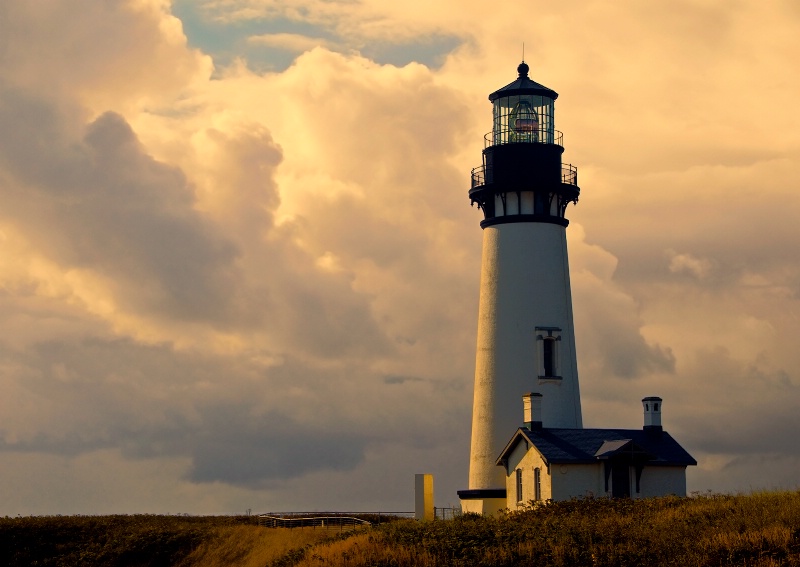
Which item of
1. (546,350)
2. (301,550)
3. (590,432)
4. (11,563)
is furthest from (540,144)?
(11,563)

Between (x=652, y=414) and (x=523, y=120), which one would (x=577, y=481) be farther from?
(x=523, y=120)

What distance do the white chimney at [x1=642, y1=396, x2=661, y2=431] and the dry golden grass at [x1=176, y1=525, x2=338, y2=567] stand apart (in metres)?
13.6

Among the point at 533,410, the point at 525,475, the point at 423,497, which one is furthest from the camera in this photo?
the point at 423,497

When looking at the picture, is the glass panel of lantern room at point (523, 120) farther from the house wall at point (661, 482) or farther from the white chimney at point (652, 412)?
the house wall at point (661, 482)

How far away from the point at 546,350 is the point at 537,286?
103 inches

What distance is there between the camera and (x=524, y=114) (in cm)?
5538

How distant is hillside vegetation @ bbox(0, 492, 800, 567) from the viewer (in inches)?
1339

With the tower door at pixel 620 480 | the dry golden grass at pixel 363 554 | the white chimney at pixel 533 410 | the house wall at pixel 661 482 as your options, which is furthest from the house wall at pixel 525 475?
the dry golden grass at pixel 363 554

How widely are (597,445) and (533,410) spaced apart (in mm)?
2795

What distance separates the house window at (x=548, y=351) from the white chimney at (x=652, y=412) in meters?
3.93

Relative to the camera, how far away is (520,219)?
53.7 meters

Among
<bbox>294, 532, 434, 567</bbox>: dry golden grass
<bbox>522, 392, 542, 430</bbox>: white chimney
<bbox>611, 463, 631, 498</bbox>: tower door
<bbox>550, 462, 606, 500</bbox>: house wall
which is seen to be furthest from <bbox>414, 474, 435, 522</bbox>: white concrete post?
<bbox>294, 532, 434, 567</bbox>: dry golden grass

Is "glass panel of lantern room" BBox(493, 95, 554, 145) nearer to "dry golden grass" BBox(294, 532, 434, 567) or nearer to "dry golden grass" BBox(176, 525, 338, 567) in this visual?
"dry golden grass" BBox(176, 525, 338, 567)

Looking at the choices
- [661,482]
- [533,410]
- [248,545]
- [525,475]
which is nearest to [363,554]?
[525,475]
